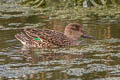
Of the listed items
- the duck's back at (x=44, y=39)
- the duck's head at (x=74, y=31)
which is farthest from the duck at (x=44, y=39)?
the duck's head at (x=74, y=31)

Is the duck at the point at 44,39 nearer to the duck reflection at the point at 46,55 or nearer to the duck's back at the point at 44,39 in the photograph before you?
A: the duck's back at the point at 44,39

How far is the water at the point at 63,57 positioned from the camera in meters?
7.91

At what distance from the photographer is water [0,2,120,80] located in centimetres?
791

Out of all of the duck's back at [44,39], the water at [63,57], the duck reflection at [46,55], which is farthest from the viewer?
the duck's back at [44,39]

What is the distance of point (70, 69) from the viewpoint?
8258mm

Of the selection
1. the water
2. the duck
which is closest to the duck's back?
the duck

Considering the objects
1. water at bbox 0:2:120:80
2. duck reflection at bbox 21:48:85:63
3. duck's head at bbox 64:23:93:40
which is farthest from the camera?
duck's head at bbox 64:23:93:40

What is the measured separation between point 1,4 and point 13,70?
29.8ft

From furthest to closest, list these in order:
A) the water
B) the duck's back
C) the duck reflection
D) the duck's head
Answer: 1. the duck's head
2. the duck's back
3. the duck reflection
4. the water

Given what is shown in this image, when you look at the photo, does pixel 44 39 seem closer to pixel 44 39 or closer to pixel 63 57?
pixel 44 39

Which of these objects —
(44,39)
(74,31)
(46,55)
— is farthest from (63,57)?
(74,31)

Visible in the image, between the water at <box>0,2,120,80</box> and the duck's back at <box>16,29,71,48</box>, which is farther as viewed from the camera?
the duck's back at <box>16,29,71,48</box>

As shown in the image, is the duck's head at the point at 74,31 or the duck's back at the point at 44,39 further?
the duck's head at the point at 74,31

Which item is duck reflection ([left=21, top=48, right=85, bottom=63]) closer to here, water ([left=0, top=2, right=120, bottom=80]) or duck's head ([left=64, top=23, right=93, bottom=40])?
water ([left=0, top=2, right=120, bottom=80])
